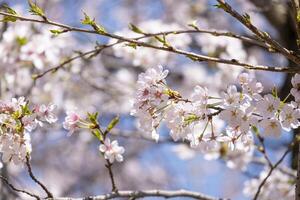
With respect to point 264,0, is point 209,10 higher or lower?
higher

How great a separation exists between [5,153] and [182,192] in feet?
2.13

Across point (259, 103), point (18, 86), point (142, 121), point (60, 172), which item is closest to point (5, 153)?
point (142, 121)

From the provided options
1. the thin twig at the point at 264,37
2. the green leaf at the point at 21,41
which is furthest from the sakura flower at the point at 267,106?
the green leaf at the point at 21,41

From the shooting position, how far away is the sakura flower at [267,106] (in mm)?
1400

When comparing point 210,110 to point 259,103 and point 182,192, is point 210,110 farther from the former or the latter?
point 182,192

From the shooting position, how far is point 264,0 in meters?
3.05

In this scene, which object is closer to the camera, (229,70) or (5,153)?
(5,153)

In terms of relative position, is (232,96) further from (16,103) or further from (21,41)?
(21,41)

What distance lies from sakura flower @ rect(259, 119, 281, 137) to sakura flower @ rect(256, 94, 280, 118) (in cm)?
3

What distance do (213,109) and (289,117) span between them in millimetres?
196

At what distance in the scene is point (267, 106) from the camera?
1.41m

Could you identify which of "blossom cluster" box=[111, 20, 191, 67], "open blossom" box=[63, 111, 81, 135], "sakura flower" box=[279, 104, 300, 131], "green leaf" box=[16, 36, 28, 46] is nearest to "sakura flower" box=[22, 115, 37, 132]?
Result: "open blossom" box=[63, 111, 81, 135]

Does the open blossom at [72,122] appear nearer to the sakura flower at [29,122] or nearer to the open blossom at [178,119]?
the sakura flower at [29,122]

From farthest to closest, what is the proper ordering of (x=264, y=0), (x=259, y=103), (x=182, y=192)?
1. (x=264, y=0)
2. (x=182, y=192)
3. (x=259, y=103)
